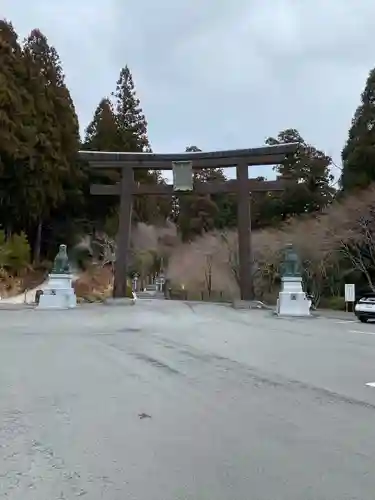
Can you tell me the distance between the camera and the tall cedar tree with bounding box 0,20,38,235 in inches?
1324

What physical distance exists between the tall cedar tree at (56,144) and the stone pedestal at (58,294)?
10.3 meters

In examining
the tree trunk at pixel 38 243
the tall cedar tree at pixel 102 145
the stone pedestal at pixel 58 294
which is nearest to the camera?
the stone pedestal at pixel 58 294

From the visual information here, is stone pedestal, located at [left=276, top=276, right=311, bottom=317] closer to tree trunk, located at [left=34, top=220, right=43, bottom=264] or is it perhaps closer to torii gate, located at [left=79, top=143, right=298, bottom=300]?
→ torii gate, located at [left=79, top=143, right=298, bottom=300]

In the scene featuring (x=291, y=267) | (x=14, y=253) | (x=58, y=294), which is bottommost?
(x=58, y=294)

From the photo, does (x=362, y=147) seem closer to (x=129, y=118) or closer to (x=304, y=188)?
(x=304, y=188)

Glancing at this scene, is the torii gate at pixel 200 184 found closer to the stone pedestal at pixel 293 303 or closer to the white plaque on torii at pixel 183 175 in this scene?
the white plaque on torii at pixel 183 175

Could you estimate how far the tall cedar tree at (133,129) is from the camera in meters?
48.5

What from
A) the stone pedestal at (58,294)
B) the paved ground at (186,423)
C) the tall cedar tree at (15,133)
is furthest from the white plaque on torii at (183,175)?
the paved ground at (186,423)

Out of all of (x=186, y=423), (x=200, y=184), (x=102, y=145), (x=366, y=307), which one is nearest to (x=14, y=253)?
(x=200, y=184)

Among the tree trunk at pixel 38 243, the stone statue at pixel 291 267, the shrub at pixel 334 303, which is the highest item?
the tree trunk at pixel 38 243

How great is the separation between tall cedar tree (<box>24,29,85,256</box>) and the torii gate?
234 inches

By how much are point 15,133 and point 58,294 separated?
1088 centimetres

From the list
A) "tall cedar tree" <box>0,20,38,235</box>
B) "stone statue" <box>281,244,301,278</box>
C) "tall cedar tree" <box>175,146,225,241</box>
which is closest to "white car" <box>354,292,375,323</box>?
"stone statue" <box>281,244,301,278</box>

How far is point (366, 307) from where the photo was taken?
792 inches
